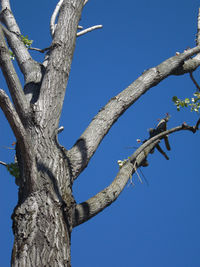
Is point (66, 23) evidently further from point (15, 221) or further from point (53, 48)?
point (15, 221)

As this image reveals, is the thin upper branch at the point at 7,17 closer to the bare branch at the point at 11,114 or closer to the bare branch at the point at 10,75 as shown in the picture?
the bare branch at the point at 10,75

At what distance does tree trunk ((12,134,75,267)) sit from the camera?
2.17m

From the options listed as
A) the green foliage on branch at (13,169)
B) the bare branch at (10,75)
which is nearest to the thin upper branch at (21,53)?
the bare branch at (10,75)

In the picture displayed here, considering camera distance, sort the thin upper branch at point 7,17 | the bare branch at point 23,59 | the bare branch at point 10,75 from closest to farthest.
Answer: the bare branch at point 10,75
the bare branch at point 23,59
the thin upper branch at point 7,17

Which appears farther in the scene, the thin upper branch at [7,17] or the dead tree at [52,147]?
the thin upper branch at [7,17]

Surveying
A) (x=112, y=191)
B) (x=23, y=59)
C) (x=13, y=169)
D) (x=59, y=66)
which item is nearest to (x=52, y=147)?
(x=13, y=169)

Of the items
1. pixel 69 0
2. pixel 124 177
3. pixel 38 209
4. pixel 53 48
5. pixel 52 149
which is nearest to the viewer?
pixel 38 209

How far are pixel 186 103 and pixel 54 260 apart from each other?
272 centimetres

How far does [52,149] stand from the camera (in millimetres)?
2766

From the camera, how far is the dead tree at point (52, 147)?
226 centimetres

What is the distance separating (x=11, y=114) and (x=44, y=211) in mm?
802

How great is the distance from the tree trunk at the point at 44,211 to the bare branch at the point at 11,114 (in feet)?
0.55

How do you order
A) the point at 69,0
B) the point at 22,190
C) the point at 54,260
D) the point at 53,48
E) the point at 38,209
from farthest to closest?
the point at 69,0, the point at 53,48, the point at 22,190, the point at 38,209, the point at 54,260

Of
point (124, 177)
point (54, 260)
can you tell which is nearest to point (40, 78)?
point (124, 177)
